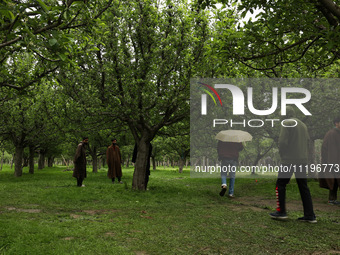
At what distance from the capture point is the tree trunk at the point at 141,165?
1289 centimetres

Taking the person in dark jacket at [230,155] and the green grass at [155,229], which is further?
the person in dark jacket at [230,155]

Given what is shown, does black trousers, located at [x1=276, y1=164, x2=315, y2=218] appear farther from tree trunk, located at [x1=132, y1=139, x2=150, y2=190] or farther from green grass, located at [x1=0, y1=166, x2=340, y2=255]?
tree trunk, located at [x1=132, y1=139, x2=150, y2=190]

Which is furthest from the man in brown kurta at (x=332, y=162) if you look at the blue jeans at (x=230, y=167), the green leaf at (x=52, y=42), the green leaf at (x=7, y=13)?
the green leaf at (x=7, y=13)

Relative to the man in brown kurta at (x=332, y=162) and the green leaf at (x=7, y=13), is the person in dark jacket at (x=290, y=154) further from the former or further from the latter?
the green leaf at (x=7, y=13)

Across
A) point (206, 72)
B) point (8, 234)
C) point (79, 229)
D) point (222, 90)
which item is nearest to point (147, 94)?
point (206, 72)

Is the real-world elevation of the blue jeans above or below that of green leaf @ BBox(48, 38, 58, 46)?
below

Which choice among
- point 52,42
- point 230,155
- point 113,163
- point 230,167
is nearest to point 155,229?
point 52,42

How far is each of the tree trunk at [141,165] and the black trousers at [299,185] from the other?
7076mm

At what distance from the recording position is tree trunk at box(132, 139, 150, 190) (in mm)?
12891

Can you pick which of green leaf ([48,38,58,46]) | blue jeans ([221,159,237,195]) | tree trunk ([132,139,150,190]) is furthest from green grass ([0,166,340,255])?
tree trunk ([132,139,150,190])

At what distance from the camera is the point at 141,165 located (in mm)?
13047

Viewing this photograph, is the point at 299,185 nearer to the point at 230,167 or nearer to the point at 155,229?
the point at 155,229

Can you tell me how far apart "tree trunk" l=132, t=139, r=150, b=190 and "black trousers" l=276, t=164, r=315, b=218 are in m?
7.08

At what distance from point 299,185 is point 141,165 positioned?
24.8 feet
